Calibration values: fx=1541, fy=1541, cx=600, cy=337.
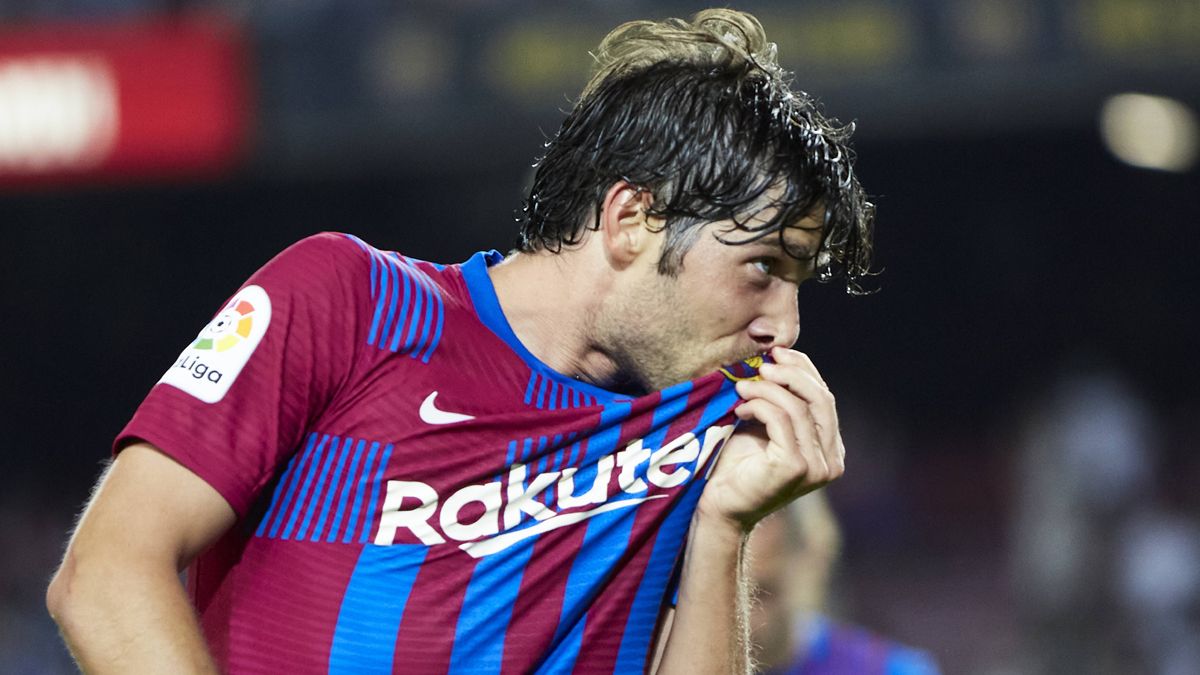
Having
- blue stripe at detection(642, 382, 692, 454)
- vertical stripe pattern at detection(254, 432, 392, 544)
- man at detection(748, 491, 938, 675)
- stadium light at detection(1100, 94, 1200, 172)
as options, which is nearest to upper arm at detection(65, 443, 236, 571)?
vertical stripe pattern at detection(254, 432, 392, 544)

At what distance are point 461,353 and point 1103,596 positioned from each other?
24.4 ft

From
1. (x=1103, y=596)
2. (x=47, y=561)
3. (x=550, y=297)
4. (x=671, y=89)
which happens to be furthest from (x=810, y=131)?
(x=47, y=561)

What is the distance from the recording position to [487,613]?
1.62 m

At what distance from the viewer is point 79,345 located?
1079 cm

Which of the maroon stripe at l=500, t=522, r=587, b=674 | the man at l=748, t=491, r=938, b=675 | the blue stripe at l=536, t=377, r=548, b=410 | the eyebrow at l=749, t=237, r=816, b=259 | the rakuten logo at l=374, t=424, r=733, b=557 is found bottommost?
the man at l=748, t=491, r=938, b=675

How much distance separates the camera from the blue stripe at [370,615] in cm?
156

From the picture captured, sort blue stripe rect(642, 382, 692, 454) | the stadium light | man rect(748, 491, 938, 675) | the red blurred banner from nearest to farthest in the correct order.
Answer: blue stripe rect(642, 382, 692, 454), man rect(748, 491, 938, 675), the red blurred banner, the stadium light

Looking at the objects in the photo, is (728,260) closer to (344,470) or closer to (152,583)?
(344,470)

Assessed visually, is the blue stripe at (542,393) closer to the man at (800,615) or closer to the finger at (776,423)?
the finger at (776,423)

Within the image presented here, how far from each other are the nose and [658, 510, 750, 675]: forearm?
212 mm

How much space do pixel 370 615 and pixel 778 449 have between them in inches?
18.4

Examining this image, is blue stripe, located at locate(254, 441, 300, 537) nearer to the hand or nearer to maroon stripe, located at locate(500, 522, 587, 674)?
maroon stripe, located at locate(500, 522, 587, 674)

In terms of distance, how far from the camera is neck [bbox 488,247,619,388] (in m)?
1.75

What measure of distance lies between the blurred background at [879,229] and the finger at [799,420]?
4.99m
